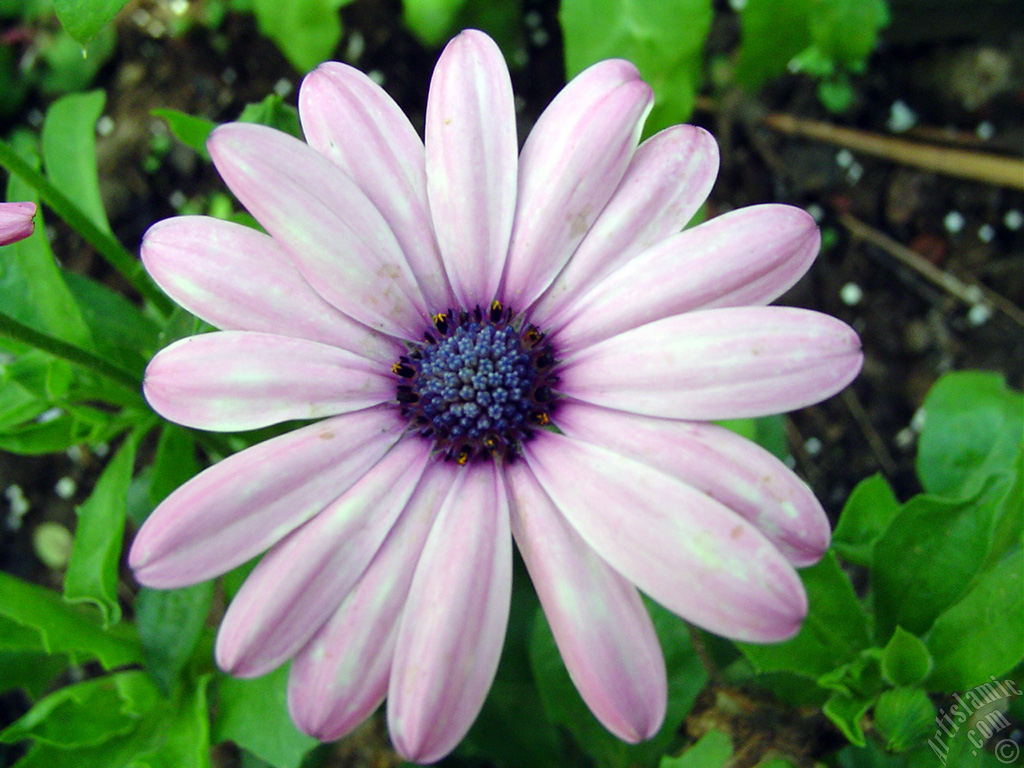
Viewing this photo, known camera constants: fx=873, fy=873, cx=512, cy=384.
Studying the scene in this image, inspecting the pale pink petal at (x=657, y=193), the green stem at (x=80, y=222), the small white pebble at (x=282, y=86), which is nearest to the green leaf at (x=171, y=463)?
the green stem at (x=80, y=222)

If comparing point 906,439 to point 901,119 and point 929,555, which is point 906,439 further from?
point 929,555

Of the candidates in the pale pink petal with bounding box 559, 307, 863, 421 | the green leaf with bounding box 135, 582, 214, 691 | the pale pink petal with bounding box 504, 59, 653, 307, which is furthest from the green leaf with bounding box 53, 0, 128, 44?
the green leaf with bounding box 135, 582, 214, 691

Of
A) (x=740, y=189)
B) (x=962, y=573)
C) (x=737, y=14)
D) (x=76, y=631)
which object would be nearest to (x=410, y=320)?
(x=76, y=631)

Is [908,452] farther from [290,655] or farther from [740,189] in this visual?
[290,655]

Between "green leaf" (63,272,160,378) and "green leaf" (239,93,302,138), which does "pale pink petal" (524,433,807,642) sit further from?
"green leaf" (63,272,160,378)

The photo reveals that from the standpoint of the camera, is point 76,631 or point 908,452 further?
point 908,452
